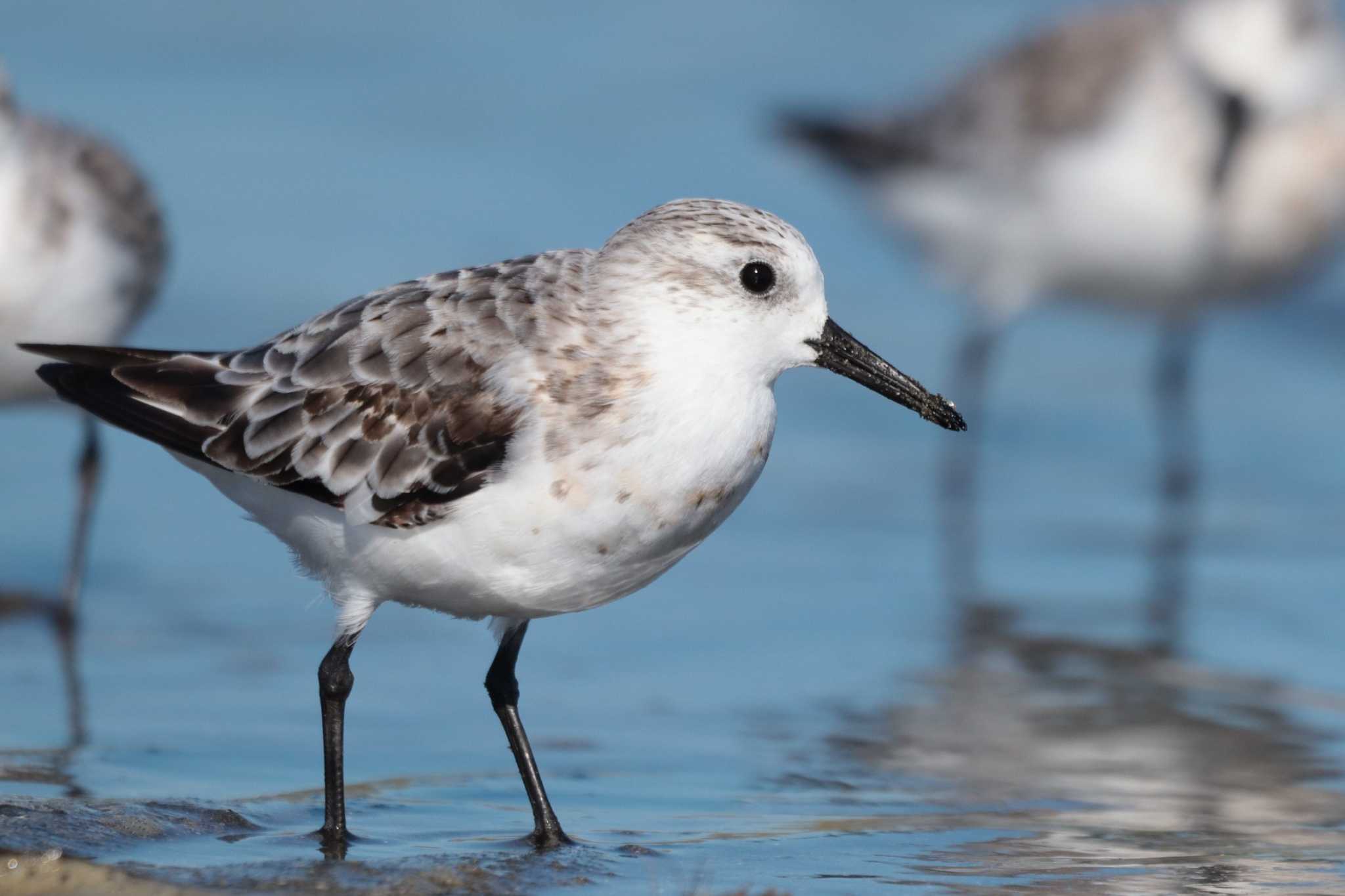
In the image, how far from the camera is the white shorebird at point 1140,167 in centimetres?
1230

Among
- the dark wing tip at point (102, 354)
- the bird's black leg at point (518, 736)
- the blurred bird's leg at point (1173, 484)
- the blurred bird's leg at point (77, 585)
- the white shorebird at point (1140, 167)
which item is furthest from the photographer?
the white shorebird at point (1140, 167)

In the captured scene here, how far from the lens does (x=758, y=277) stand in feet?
17.5

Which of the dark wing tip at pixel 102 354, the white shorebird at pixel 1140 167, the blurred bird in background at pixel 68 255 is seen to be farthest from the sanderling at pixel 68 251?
the white shorebird at pixel 1140 167

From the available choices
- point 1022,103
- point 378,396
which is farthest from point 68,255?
point 1022,103

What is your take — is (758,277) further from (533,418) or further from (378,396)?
(378,396)

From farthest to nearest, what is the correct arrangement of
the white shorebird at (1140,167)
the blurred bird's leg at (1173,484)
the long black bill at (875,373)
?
the white shorebird at (1140,167) → the blurred bird's leg at (1173,484) → the long black bill at (875,373)

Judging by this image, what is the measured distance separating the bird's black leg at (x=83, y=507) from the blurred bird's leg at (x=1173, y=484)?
437 cm

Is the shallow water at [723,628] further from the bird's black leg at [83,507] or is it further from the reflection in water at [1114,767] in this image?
the bird's black leg at [83,507]

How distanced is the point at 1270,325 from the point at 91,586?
9.43 m

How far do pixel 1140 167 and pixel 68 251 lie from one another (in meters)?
6.62

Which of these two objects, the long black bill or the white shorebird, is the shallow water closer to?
the white shorebird

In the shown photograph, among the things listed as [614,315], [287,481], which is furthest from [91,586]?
[614,315]

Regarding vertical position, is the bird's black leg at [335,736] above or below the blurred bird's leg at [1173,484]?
below

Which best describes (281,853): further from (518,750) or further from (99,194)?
(99,194)
